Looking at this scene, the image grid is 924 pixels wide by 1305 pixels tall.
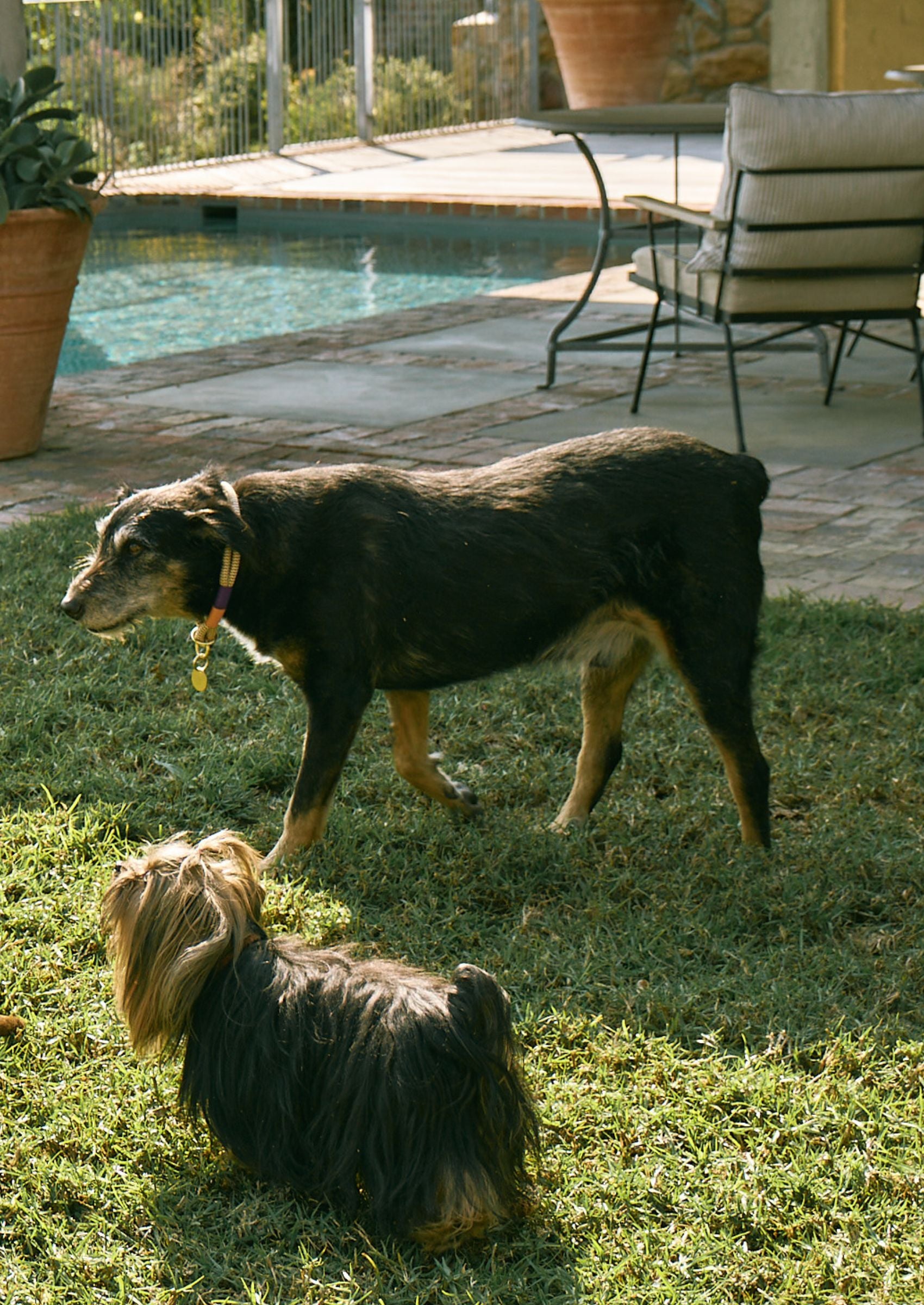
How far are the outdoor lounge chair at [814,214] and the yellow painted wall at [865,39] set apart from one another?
37.0ft

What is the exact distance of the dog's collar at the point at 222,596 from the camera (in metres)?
3.27

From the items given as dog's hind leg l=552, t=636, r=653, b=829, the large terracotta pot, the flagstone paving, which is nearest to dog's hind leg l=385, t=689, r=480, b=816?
dog's hind leg l=552, t=636, r=653, b=829

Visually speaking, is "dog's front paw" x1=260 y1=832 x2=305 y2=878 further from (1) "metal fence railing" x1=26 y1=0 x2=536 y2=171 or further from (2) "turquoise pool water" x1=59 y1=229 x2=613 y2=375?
(1) "metal fence railing" x1=26 y1=0 x2=536 y2=171

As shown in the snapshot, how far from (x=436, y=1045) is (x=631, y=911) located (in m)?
1.23

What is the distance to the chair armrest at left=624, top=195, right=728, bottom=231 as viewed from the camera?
659 centimetres

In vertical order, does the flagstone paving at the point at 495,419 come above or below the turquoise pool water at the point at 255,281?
below

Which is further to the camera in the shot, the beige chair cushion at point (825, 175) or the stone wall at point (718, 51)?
the stone wall at point (718, 51)

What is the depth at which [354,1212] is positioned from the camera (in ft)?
7.98

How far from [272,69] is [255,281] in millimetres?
6989

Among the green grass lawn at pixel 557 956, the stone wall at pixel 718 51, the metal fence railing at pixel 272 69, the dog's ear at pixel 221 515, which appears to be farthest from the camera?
the stone wall at pixel 718 51

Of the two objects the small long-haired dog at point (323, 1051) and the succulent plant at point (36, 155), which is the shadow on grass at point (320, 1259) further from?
Answer: the succulent plant at point (36, 155)

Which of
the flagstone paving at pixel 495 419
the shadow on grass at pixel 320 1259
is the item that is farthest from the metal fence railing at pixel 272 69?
the shadow on grass at pixel 320 1259

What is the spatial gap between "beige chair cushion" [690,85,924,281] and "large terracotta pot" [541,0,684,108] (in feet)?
44.1

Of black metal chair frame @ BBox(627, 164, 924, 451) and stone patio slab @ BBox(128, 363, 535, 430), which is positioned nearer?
black metal chair frame @ BBox(627, 164, 924, 451)
